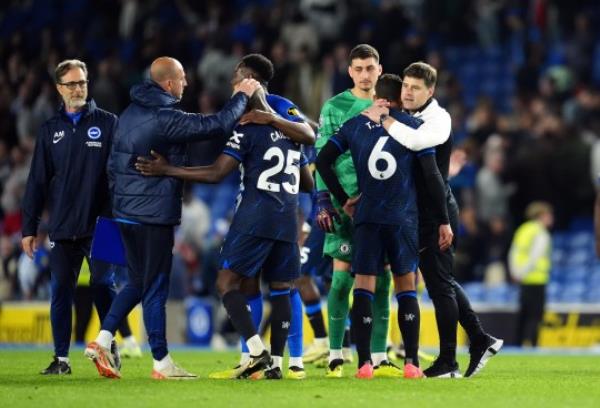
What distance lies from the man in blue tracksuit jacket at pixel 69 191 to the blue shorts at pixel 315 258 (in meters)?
2.36

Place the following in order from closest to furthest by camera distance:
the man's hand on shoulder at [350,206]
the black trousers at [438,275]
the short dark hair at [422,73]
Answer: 1. the short dark hair at [422,73]
2. the black trousers at [438,275]
3. the man's hand on shoulder at [350,206]

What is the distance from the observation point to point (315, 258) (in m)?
13.8

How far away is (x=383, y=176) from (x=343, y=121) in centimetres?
105

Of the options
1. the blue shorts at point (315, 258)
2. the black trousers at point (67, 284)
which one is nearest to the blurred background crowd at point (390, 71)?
the blue shorts at point (315, 258)

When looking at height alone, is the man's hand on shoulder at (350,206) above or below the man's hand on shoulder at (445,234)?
above

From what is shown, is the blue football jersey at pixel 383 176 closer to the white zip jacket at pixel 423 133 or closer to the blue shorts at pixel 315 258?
the white zip jacket at pixel 423 133

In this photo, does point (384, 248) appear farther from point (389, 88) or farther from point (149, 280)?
point (149, 280)

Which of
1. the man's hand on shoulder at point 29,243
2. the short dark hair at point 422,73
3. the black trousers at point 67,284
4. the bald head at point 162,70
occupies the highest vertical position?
the short dark hair at point 422,73

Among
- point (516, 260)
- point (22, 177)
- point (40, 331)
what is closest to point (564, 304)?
point (516, 260)

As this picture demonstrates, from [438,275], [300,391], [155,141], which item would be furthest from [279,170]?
[300,391]

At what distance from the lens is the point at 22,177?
77.8 feet

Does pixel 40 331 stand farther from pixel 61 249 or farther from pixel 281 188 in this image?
pixel 281 188

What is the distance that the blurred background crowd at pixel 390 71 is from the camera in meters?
21.3

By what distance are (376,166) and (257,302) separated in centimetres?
145
